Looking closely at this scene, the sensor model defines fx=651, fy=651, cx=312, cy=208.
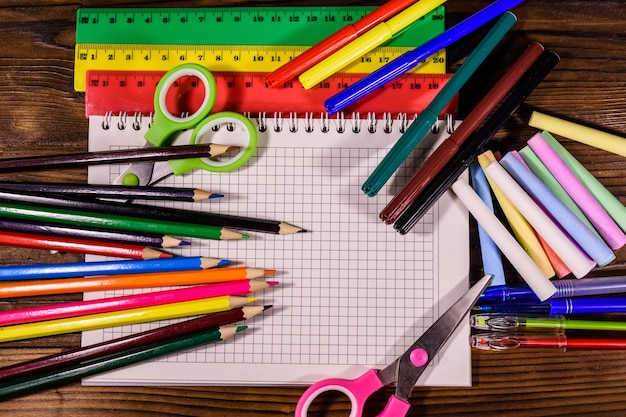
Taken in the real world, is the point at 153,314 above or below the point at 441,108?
below

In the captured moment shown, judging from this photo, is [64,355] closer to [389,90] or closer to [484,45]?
[389,90]

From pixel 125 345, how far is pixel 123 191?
223 millimetres

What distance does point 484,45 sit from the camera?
964 millimetres

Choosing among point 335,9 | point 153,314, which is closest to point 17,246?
point 153,314

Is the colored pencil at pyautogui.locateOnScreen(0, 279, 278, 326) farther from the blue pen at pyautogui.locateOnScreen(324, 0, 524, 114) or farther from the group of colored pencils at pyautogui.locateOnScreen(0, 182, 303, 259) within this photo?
the blue pen at pyautogui.locateOnScreen(324, 0, 524, 114)

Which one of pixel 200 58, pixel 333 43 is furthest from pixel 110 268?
pixel 333 43

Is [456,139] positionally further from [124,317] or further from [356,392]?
[124,317]

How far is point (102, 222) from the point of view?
94 centimetres

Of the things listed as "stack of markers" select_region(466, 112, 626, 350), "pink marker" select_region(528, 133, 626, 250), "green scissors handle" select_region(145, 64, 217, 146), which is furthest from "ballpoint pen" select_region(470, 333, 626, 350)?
"green scissors handle" select_region(145, 64, 217, 146)

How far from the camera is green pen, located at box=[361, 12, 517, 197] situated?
0.95 m

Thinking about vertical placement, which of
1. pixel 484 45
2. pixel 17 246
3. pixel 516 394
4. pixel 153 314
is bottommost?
pixel 516 394

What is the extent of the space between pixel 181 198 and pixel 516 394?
22.7 inches

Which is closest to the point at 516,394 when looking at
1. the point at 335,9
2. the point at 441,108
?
the point at 441,108

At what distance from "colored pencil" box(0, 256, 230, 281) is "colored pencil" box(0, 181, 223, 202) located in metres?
0.09
